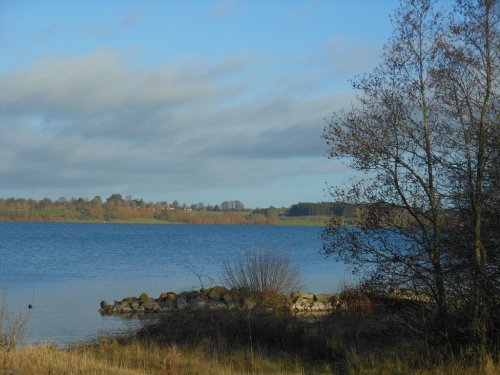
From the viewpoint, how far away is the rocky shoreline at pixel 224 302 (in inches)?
902

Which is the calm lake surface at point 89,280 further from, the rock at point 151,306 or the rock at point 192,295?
the rock at point 192,295

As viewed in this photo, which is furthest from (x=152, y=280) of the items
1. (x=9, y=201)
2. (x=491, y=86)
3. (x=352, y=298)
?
(x=9, y=201)

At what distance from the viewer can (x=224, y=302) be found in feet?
80.4

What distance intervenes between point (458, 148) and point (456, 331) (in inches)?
125

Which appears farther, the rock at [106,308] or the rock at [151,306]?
the rock at [151,306]

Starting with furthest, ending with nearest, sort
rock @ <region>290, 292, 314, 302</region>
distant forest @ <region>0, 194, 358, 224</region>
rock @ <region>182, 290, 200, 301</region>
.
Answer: distant forest @ <region>0, 194, 358, 224</region>, rock @ <region>182, 290, 200, 301</region>, rock @ <region>290, 292, 314, 302</region>

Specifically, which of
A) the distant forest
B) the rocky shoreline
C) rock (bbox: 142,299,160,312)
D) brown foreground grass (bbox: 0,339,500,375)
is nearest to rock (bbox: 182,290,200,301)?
the rocky shoreline

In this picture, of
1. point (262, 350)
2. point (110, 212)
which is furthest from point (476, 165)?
point (110, 212)

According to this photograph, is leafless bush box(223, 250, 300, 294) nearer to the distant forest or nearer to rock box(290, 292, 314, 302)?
rock box(290, 292, 314, 302)

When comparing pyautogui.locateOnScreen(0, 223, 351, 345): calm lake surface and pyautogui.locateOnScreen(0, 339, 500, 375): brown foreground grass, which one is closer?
pyautogui.locateOnScreen(0, 339, 500, 375): brown foreground grass

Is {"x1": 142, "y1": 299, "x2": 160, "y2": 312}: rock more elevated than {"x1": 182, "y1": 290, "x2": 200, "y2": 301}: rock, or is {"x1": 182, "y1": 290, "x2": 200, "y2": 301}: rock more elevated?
{"x1": 182, "y1": 290, "x2": 200, "y2": 301}: rock

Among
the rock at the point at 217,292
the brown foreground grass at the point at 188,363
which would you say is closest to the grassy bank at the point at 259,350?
the brown foreground grass at the point at 188,363

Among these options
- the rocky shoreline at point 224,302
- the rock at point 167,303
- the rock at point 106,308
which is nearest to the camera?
the rocky shoreline at point 224,302

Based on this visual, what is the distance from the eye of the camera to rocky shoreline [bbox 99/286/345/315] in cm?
2292
